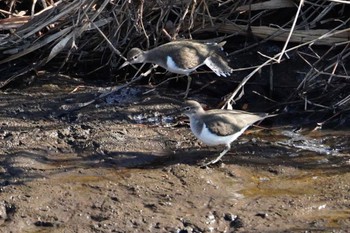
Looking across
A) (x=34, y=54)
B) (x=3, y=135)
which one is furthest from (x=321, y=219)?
(x=34, y=54)

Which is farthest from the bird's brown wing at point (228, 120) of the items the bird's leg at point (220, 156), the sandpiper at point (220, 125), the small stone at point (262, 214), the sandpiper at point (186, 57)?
the small stone at point (262, 214)

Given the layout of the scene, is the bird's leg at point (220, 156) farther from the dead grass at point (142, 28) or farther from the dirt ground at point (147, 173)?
the dead grass at point (142, 28)

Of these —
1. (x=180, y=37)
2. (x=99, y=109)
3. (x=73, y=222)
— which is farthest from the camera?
(x=180, y=37)

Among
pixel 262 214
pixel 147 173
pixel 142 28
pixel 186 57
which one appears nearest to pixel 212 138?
pixel 147 173

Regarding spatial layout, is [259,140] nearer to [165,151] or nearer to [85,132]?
[165,151]

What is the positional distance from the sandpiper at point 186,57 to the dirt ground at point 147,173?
1.19ft

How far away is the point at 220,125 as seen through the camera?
6.68m

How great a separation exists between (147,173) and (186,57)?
1.48 meters

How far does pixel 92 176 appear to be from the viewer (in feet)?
20.8

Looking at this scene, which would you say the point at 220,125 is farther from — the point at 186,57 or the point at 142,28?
the point at 142,28

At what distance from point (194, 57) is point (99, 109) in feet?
3.18

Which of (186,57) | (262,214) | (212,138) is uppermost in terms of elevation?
(186,57)

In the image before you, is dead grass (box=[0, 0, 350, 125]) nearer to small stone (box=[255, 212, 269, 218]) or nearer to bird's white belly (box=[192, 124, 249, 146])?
bird's white belly (box=[192, 124, 249, 146])

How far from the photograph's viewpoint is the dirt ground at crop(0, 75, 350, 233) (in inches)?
227
